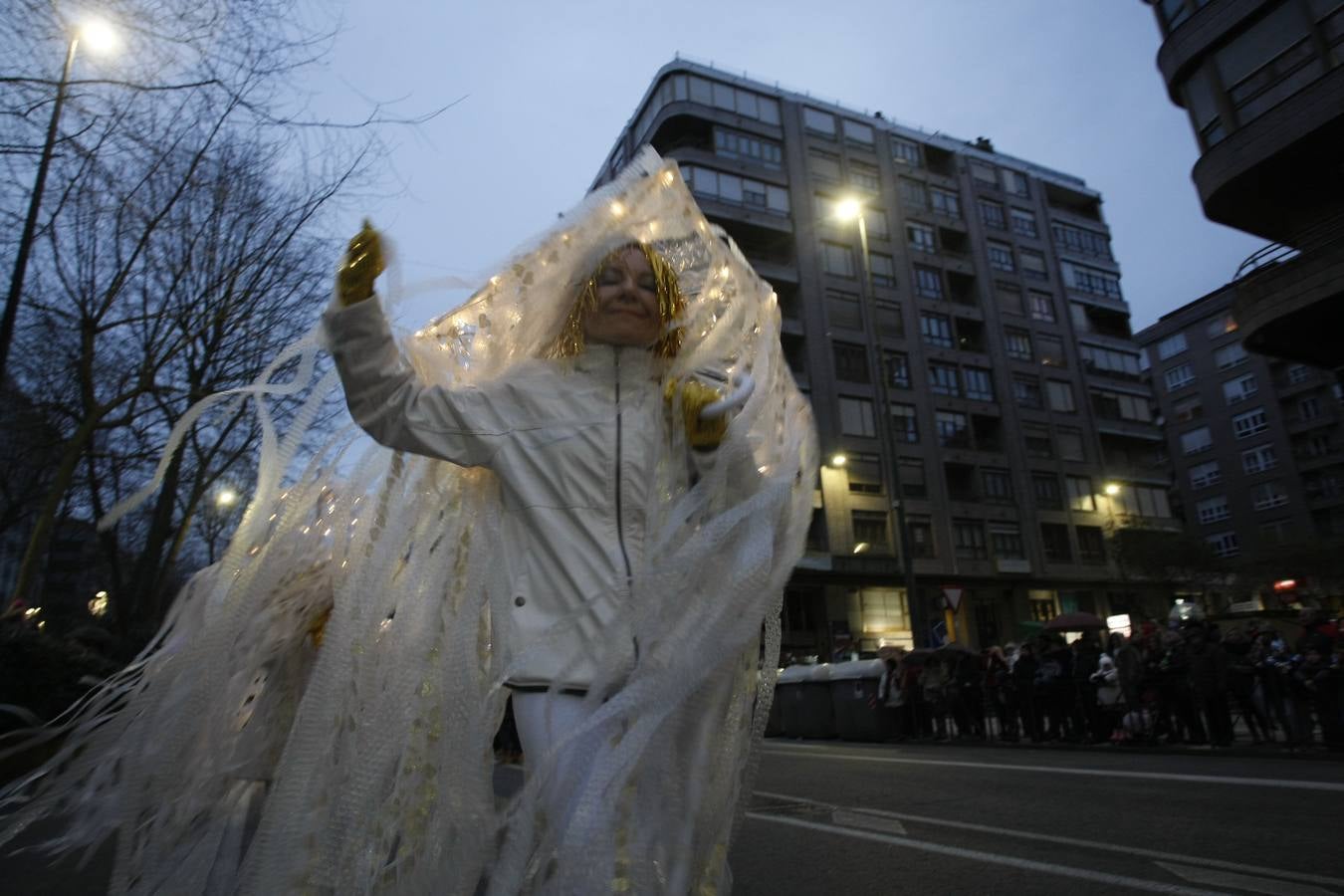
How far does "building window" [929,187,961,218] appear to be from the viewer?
45500 millimetres

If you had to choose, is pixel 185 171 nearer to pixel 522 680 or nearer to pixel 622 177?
pixel 622 177

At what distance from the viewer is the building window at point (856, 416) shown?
3788 cm

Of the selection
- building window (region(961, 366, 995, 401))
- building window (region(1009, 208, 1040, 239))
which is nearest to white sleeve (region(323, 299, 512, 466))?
building window (region(961, 366, 995, 401))

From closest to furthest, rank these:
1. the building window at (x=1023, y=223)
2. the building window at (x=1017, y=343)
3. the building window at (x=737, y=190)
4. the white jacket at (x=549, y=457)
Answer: the white jacket at (x=549, y=457) → the building window at (x=737, y=190) → the building window at (x=1017, y=343) → the building window at (x=1023, y=223)

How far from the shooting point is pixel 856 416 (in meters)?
38.3

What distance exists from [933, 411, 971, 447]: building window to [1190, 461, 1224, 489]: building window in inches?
1166

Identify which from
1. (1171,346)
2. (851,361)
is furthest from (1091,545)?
(1171,346)

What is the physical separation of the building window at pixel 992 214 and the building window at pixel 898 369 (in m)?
11.7

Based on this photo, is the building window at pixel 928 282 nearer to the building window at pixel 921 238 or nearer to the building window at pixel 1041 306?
the building window at pixel 921 238

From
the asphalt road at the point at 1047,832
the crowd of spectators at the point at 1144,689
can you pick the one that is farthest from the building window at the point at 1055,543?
the asphalt road at the point at 1047,832

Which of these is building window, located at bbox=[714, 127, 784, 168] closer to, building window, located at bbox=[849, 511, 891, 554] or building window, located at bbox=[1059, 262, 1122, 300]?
building window, located at bbox=[849, 511, 891, 554]

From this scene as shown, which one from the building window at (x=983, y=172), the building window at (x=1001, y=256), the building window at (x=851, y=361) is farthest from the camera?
the building window at (x=983, y=172)

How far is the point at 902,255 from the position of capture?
4288 cm

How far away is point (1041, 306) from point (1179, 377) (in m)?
23.3
